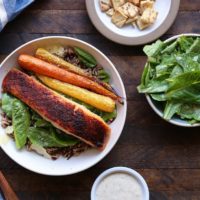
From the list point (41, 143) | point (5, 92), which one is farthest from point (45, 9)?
point (41, 143)

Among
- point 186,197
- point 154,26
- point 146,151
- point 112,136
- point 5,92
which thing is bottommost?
point 186,197

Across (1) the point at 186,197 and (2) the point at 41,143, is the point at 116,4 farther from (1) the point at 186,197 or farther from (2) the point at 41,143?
(1) the point at 186,197

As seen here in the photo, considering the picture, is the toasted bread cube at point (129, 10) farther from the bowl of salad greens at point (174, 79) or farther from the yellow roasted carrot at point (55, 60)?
the yellow roasted carrot at point (55, 60)

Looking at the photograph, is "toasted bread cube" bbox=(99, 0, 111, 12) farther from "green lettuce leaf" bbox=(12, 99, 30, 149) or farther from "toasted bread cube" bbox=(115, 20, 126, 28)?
"green lettuce leaf" bbox=(12, 99, 30, 149)

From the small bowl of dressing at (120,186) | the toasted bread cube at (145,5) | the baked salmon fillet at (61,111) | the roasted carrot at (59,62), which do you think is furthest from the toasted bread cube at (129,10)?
the small bowl of dressing at (120,186)

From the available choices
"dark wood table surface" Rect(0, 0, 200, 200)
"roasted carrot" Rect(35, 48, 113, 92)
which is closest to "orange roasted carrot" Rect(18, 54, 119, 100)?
"roasted carrot" Rect(35, 48, 113, 92)
